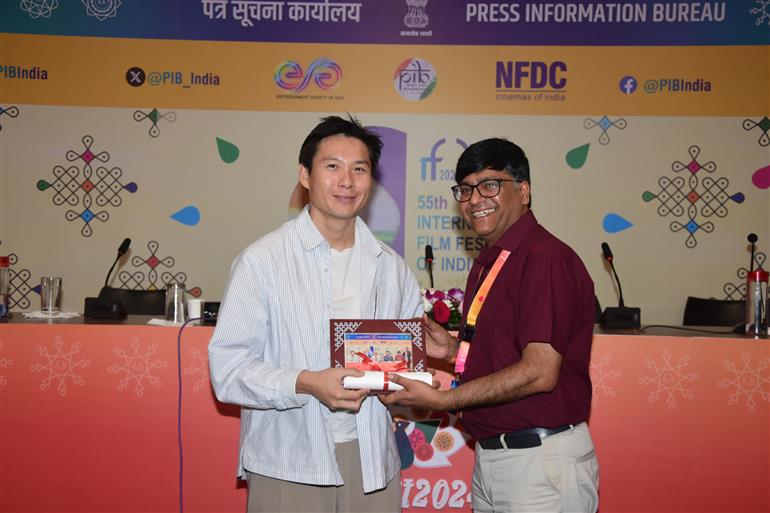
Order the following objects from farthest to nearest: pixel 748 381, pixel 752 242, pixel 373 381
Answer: pixel 752 242
pixel 748 381
pixel 373 381

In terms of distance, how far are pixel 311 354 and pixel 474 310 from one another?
1.85ft

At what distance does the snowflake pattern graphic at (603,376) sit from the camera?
3.00m

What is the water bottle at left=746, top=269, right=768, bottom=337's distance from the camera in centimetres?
322

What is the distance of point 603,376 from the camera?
3.02 meters

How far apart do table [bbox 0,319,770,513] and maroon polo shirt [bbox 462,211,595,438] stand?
0.92m

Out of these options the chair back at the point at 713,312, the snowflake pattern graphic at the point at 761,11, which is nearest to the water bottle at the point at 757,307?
the chair back at the point at 713,312

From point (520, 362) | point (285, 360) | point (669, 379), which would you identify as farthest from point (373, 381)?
point (669, 379)

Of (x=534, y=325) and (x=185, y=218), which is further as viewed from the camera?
(x=185, y=218)

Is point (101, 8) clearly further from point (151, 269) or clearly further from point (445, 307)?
point (445, 307)

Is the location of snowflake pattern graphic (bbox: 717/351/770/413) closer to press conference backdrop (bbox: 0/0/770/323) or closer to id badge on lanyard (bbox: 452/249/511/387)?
id badge on lanyard (bbox: 452/249/511/387)

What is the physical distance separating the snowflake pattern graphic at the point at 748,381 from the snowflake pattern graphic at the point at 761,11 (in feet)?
12.0

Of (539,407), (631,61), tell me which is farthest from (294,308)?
(631,61)

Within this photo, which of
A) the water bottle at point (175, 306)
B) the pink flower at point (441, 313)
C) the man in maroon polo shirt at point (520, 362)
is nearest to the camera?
the man in maroon polo shirt at point (520, 362)

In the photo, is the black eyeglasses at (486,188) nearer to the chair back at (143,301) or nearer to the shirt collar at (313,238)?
the shirt collar at (313,238)
